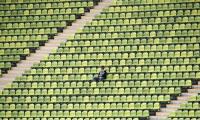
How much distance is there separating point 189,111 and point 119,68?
9.60 feet

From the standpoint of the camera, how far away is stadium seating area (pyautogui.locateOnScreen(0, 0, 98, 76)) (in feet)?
81.4

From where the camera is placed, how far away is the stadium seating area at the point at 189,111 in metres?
22.0

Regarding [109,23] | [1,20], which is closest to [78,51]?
[109,23]

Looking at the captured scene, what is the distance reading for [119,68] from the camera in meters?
23.5

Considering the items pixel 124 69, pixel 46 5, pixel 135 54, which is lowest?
pixel 124 69

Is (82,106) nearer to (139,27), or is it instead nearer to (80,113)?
(80,113)

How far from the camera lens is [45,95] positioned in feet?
77.2

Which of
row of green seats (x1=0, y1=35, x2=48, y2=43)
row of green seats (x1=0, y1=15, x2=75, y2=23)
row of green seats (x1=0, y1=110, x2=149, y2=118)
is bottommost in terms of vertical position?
row of green seats (x1=0, y1=110, x2=149, y2=118)

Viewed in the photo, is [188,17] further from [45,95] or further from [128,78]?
[45,95]

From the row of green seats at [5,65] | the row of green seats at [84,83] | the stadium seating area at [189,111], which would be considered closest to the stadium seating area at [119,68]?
the row of green seats at [84,83]

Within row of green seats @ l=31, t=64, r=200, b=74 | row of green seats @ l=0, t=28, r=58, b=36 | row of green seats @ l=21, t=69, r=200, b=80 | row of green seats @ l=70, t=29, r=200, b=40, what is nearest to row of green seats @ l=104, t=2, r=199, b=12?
row of green seats @ l=70, t=29, r=200, b=40

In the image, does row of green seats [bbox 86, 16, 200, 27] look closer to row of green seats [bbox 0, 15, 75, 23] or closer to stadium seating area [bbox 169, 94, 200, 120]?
row of green seats [bbox 0, 15, 75, 23]

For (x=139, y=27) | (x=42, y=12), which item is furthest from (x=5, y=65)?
(x=139, y=27)

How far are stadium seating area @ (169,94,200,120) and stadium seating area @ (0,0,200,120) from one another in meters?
0.12
